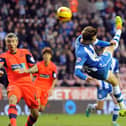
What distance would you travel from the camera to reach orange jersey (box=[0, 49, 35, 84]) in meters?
11.4

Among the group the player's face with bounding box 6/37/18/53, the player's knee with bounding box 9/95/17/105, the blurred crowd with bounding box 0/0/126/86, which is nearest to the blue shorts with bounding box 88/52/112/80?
the player's face with bounding box 6/37/18/53

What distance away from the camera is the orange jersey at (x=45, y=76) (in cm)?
1586

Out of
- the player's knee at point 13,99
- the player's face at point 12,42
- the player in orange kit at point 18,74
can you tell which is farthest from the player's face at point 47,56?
the player's knee at point 13,99

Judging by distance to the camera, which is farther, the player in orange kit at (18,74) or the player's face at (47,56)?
the player's face at (47,56)

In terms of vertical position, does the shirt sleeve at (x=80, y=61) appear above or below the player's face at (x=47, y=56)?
above

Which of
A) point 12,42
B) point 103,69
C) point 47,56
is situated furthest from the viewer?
point 47,56

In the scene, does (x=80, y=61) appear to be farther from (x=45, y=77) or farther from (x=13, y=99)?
(x=45, y=77)

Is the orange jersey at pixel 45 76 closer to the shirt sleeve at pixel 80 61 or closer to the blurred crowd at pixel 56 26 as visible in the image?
the shirt sleeve at pixel 80 61

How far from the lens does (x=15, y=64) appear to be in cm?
1137

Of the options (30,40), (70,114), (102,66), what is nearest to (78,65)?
(102,66)

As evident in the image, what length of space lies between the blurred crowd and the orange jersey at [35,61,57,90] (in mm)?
5171

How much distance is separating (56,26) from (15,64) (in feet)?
40.6

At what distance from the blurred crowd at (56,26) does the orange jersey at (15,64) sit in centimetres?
967

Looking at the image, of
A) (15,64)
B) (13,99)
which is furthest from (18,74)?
(13,99)
